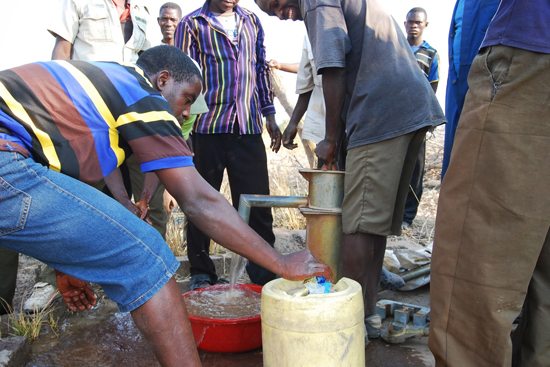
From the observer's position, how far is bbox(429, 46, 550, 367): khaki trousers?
4.68 feet

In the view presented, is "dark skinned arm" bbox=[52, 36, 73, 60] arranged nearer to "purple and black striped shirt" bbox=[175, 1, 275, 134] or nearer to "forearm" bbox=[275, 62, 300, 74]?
"purple and black striped shirt" bbox=[175, 1, 275, 134]

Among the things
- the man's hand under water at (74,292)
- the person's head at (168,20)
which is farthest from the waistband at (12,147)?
the person's head at (168,20)

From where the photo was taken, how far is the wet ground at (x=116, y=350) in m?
2.18

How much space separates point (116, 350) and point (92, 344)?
0.18m

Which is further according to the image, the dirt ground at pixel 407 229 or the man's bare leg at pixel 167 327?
the dirt ground at pixel 407 229

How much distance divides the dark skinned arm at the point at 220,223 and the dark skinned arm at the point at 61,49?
2.11 meters

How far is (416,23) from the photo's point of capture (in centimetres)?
495

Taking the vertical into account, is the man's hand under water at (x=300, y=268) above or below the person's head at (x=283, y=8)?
below

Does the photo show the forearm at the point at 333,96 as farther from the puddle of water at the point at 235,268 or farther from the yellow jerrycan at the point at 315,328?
the yellow jerrycan at the point at 315,328

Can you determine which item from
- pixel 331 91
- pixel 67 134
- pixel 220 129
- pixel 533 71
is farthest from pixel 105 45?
pixel 533 71

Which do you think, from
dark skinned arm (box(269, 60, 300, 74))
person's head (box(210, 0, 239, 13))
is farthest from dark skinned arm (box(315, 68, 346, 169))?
dark skinned arm (box(269, 60, 300, 74))

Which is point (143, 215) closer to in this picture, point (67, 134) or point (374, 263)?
point (67, 134)

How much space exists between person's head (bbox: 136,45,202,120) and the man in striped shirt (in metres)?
0.17

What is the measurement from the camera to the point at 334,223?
90.7 inches
